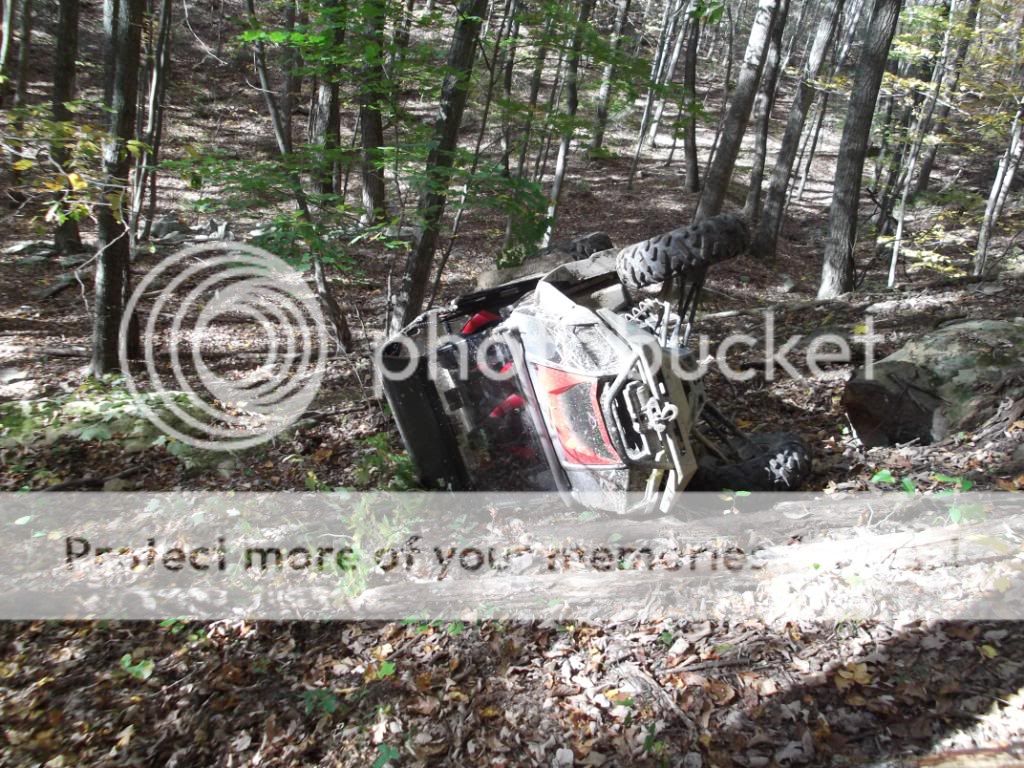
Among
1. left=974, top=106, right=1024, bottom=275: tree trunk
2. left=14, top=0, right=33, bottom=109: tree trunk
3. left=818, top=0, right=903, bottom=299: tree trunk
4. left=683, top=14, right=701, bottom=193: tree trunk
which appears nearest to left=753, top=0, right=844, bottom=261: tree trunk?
left=683, top=14, right=701, bottom=193: tree trunk

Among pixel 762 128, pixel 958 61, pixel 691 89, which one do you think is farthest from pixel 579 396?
pixel 762 128

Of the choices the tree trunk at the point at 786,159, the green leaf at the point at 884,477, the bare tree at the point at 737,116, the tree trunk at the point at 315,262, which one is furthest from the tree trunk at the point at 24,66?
the tree trunk at the point at 786,159

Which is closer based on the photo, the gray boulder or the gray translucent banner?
the gray translucent banner

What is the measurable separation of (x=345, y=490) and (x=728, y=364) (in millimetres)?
4504

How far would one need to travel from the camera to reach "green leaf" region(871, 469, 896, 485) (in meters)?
4.60

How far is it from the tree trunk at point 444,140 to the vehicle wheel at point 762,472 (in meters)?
3.49

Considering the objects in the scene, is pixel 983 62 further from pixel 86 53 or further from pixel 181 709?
pixel 86 53

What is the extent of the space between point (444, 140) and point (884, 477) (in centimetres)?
533

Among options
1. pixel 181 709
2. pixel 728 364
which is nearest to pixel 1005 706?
pixel 181 709

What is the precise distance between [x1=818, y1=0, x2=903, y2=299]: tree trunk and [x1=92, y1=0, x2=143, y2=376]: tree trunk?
9.42 metres

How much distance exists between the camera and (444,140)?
6973mm

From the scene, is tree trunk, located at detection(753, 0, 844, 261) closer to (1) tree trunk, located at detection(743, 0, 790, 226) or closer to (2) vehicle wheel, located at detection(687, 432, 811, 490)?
(1) tree trunk, located at detection(743, 0, 790, 226)

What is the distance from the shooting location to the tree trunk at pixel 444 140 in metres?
6.45

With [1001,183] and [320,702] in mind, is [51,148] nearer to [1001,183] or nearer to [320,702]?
[320,702]
